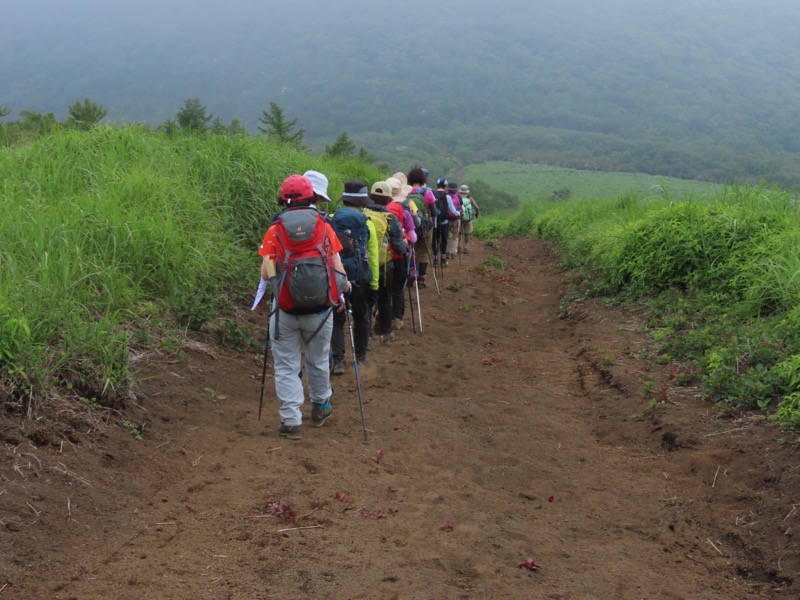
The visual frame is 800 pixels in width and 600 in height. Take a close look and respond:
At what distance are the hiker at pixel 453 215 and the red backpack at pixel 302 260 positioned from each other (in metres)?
10.9

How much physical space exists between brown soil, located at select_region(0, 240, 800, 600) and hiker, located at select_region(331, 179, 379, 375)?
56 cm

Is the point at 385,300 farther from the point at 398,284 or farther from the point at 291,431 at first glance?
the point at 291,431

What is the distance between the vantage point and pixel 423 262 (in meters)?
14.1

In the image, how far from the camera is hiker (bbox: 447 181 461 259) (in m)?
17.3

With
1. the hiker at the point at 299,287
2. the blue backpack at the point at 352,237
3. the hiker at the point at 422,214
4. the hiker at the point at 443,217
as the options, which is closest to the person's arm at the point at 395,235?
the blue backpack at the point at 352,237

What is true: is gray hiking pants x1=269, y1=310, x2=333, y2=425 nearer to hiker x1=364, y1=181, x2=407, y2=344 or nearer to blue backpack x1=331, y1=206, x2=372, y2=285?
blue backpack x1=331, y1=206, x2=372, y2=285

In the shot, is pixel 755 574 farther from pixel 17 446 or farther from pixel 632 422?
pixel 17 446

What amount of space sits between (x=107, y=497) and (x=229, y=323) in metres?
3.86

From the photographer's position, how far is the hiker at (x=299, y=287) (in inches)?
249

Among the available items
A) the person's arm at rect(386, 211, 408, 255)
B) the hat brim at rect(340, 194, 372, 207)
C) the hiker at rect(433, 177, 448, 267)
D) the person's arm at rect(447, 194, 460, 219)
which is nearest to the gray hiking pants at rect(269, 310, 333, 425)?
the hat brim at rect(340, 194, 372, 207)

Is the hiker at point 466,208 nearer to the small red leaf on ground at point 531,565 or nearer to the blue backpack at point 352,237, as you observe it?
the blue backpack at point 352,237

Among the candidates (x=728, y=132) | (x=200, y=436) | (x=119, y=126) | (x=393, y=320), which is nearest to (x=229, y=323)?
(x=200, y=436)

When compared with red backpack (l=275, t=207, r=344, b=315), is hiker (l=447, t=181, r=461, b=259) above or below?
below

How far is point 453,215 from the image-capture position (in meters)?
17.3
